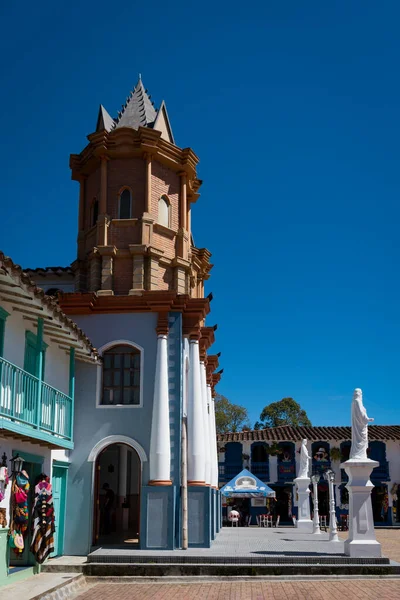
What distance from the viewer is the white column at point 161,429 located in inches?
734

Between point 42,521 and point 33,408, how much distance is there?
267 cm

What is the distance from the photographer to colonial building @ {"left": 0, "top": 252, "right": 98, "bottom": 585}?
13.6 metres

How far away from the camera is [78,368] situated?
19906 mm

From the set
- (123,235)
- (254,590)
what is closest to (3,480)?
(254,590)

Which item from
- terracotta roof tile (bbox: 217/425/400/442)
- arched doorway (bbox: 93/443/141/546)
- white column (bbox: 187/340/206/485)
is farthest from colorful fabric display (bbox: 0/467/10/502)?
terracotta roof tile (bbox: 217/425/400/442)

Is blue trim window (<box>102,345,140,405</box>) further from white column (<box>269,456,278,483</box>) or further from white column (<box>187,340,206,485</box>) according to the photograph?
white column (<box>269,456,278,483</box>)

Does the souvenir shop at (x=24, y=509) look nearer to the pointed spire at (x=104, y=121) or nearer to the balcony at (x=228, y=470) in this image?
the pointed spire at (x=104, y=121)

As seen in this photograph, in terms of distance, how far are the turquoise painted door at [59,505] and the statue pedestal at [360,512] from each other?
286 inches

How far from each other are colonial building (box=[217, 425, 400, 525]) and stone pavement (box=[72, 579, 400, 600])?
28628mm

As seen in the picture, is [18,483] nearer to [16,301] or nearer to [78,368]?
[16,301]

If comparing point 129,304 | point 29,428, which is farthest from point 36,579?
point 129,304

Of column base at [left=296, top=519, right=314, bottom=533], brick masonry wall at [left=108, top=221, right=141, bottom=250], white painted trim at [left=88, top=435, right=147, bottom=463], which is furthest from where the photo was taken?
column base at [left=296, top=519, right=314, bottom=533]

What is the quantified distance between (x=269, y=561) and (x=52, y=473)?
579 centimetres

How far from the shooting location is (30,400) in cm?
1496
